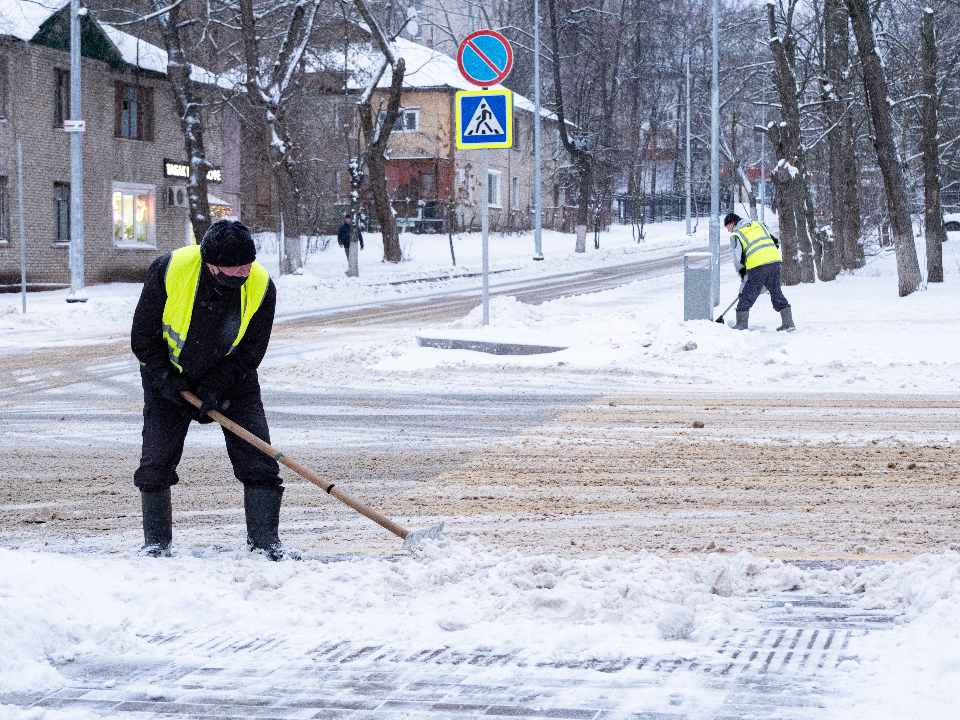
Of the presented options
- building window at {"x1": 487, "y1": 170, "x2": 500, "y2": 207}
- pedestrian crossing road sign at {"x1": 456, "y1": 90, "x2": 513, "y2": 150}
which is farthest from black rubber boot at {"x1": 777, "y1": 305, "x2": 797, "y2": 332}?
building window at {"x1": 487, "y1": 170, "x2": 500, "y2": 207}

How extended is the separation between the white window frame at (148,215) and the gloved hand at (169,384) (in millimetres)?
28368

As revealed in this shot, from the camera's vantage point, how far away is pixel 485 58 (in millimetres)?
13742

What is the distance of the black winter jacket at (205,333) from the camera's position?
520 centimetres

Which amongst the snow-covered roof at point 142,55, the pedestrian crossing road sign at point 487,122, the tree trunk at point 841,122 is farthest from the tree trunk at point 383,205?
the pedestrian crossing road sign at point 487,122

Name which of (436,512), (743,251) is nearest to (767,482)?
(436,512)

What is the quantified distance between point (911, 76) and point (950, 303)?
10.3m

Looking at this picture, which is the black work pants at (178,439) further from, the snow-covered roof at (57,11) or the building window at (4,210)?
the building window at (4,210)

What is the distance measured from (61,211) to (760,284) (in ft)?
67.2

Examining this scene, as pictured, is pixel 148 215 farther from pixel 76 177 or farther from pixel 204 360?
pixel 204 360

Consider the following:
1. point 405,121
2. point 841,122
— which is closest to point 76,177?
point 841,122

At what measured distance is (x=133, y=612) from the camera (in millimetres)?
4418

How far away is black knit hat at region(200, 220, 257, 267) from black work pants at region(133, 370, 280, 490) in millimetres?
674

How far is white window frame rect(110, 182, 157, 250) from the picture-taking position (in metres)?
32.5

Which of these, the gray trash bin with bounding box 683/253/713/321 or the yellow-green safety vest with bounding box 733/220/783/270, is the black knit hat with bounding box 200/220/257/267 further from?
the yellow-green safety vest with bounding box 733/220/783/270
